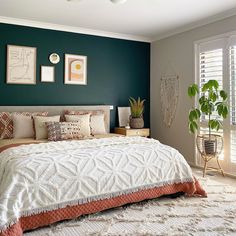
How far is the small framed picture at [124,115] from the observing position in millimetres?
5402

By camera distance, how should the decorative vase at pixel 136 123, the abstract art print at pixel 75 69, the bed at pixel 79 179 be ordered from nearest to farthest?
the bed at pixel 79 179
the abstract art print at pixel 75 69
the decorative vase at pixel 136 123

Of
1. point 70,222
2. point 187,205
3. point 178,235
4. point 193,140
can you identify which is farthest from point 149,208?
point 193,140

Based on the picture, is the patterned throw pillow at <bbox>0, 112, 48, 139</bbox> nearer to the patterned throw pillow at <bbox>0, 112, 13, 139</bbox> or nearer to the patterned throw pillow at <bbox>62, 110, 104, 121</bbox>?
the patterned throw pillow at <bbox>0, 112, 13, 139</bbox>

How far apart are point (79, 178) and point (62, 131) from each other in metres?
1.48

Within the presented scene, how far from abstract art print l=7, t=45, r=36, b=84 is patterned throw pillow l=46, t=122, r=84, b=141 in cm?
111

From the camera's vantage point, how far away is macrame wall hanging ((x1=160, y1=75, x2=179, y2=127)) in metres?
5.15

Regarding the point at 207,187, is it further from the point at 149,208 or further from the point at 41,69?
the point at 41,69

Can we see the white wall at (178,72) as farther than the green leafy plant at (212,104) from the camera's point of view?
Yes

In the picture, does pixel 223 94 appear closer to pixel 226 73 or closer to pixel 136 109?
pixel 226 73

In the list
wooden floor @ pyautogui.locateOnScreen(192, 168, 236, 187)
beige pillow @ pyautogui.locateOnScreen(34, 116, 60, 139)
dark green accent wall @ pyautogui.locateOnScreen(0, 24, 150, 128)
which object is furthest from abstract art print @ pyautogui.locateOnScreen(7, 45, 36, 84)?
wooden floor @ pyautogui.locateOnScreen(192, 168, 236, 187)

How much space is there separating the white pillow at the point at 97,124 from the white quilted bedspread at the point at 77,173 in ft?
4.32

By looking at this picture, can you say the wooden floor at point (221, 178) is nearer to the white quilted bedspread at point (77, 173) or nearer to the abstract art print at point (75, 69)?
the white quilted bedspread at point (77, 173)

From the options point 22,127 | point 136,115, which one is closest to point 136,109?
point 136,115

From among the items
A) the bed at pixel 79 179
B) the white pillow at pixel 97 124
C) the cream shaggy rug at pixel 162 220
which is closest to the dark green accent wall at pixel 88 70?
the white pillow at pixel 97 124
